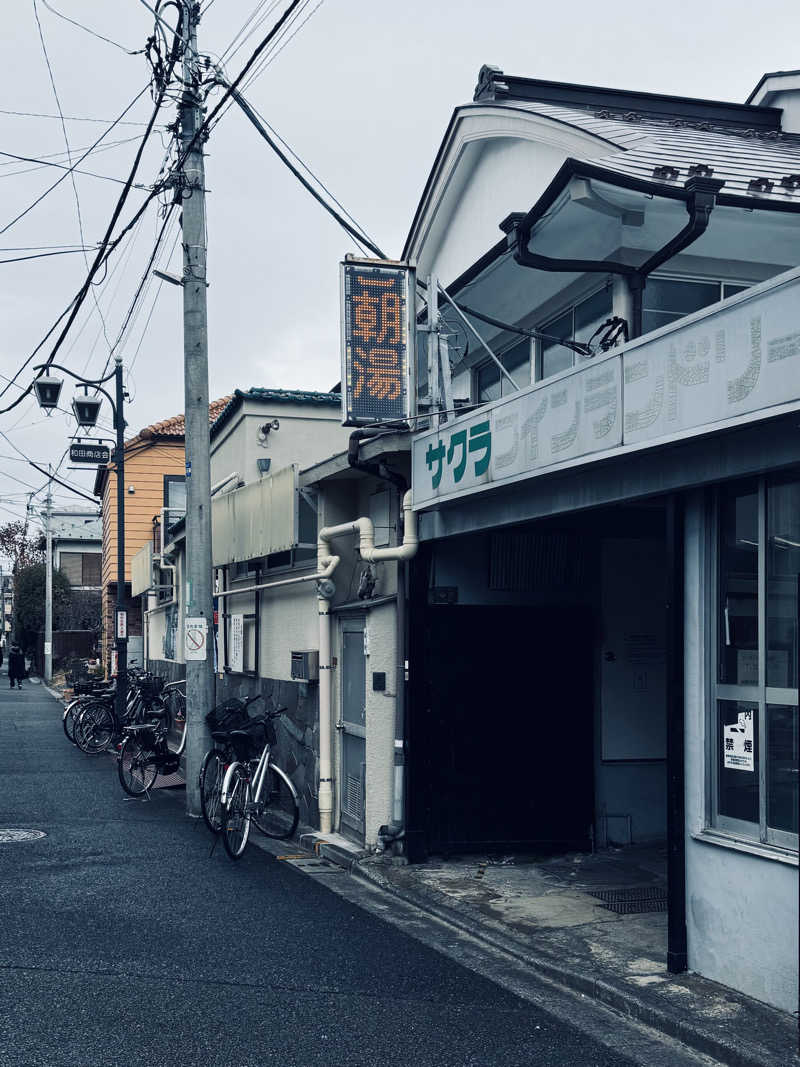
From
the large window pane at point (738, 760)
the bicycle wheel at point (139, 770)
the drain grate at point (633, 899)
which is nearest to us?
the large window pane at point (738, 760)

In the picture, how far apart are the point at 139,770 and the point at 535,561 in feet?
21.2

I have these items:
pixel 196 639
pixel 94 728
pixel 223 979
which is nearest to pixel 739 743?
pixel 223 979

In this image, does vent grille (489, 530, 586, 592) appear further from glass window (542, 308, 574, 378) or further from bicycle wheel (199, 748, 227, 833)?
bicycle wheel (199, 748, 227, 833)

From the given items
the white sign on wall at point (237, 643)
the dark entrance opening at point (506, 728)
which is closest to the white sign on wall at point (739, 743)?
the dark entrance opening at point (506, 728)

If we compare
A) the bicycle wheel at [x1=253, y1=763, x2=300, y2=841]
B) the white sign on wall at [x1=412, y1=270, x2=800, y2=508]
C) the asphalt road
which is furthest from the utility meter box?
the white sign on wall at [x1=412, y1=270, x2=800, y2=508]

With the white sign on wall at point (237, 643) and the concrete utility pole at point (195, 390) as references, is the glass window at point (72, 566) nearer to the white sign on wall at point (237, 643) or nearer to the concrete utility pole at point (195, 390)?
the white sign on wall at point (237, 643)

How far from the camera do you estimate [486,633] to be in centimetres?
996

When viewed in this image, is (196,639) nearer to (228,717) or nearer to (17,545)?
(228,717)

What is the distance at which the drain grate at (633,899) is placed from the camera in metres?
7.97

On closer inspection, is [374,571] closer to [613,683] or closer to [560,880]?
[613,683]

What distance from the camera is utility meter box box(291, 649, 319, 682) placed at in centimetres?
1162

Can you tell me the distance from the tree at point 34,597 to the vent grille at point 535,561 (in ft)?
184

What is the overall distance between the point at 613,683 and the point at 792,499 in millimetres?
4719

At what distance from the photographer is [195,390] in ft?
42.4
